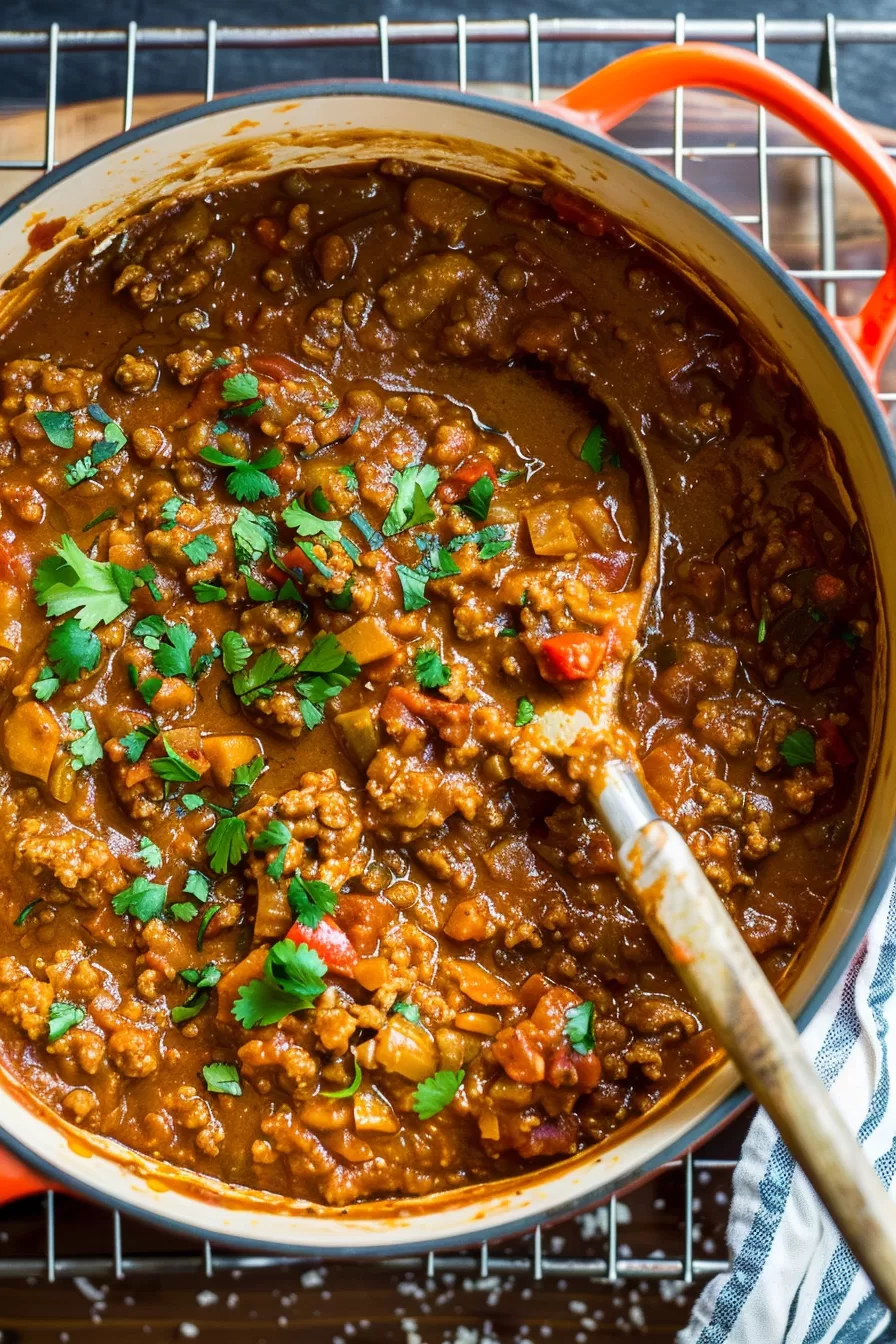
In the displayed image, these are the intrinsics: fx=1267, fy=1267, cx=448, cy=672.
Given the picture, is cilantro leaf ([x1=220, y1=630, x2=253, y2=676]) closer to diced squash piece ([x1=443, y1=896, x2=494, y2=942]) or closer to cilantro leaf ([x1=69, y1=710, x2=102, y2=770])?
cilantro leaf ([x1=69, y1=710, x2=102, y2=770])

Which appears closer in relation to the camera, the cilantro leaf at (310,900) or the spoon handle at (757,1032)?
the spoon handle at (757,1032)

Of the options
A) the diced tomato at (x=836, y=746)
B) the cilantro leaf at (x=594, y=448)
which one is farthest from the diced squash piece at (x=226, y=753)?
the diced tomato at (x=836, y=746)

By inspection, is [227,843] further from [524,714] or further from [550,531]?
[550,531]

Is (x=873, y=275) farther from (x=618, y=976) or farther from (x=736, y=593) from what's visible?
(x=618, y=976)

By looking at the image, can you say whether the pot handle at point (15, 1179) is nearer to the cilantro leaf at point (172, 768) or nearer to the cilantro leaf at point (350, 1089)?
the cilantro leaf at point (350, 1089)

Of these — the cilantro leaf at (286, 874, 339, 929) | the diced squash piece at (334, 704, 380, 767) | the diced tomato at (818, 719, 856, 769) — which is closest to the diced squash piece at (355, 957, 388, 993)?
the cilantro leaf at (286, 874, 339, 929)

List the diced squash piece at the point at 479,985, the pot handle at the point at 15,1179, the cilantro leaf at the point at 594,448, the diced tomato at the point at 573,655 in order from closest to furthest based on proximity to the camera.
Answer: the pot handle at the point at 15,1179 → the diced tomato at the point at 573,655 → the diced squash piece at the point at 479,985 → the cilantro leaf at the point at 594,448
